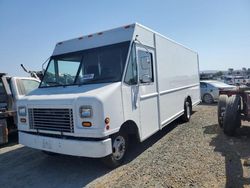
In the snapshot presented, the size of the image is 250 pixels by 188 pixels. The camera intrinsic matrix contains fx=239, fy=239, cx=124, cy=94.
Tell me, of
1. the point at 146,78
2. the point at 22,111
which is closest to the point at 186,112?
the point at 146,78

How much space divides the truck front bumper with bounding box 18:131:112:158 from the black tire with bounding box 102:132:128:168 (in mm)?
366

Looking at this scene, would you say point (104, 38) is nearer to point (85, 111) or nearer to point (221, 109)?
point (85, 111)

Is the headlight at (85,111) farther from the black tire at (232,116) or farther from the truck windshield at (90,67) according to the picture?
the black tire at (232,116)

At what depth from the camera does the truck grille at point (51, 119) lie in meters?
4.48

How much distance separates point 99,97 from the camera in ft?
13.8

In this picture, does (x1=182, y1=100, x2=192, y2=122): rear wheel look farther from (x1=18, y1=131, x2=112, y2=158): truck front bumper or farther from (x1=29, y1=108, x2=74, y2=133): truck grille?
(x1=29, y1=108, x2=74, y2=133): truck grille

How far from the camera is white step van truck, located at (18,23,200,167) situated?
14.2 feet

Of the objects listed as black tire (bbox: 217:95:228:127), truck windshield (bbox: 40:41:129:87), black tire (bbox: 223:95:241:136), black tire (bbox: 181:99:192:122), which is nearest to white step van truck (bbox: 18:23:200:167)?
truck windshield (bbox: 40:41:129:87)

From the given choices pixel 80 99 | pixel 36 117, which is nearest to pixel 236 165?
pixel 80 99

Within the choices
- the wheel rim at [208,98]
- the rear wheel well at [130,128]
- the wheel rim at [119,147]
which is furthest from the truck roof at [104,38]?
the wheel rim at [208,98]

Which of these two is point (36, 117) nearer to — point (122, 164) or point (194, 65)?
point (122, 164)

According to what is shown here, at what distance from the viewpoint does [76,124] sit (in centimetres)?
437

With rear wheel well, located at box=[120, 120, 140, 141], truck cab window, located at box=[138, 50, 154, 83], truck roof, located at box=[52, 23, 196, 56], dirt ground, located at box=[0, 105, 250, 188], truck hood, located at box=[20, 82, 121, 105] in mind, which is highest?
truck roof, located at box=[52, 23, 196, 56]

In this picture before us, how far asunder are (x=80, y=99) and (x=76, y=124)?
47cm
